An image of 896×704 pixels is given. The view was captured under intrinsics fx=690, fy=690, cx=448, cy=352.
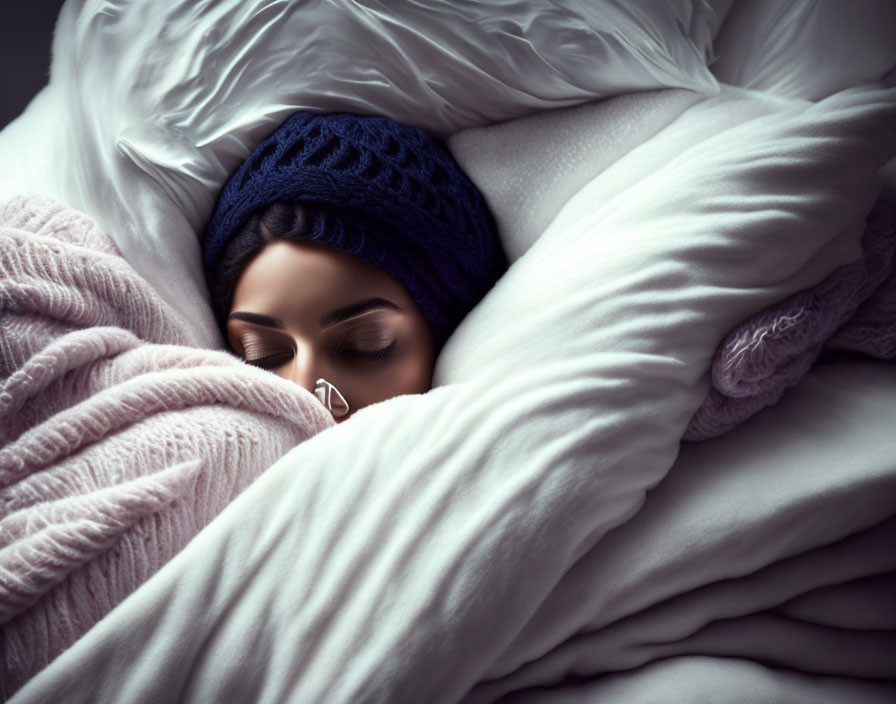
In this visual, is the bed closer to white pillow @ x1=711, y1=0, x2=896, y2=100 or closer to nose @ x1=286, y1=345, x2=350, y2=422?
white pillow @ x1=711, y1=0, x2=896, y2=100

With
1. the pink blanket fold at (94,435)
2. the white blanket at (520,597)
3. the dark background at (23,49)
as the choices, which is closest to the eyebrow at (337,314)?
the pink blanket fold at (94,435)

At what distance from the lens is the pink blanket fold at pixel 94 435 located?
483 mm

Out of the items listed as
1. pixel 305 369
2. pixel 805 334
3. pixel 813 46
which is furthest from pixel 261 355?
pixel 813 46

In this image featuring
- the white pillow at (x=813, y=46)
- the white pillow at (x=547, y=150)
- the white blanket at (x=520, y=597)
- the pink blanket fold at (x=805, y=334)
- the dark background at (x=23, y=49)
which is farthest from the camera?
the dark background at (x=23, y=49)

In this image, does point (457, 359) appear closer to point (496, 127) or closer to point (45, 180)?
point (496, 127)

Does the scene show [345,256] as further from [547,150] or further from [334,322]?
[547,150]

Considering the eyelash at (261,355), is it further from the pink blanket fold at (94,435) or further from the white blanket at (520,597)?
the white blanket at (520,597)

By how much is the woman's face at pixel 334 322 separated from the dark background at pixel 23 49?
2.29ft

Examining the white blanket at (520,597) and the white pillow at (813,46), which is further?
the white pillow at (813,46)

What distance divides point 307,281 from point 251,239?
0.10 m

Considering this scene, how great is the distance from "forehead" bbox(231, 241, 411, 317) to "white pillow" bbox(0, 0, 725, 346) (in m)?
0.10

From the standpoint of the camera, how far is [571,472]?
52cm

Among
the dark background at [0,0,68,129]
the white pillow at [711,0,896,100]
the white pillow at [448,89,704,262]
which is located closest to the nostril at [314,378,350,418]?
the white pillow at [448,89,704,262]

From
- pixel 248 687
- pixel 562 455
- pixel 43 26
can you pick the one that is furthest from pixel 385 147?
Result: pixel 43 26
